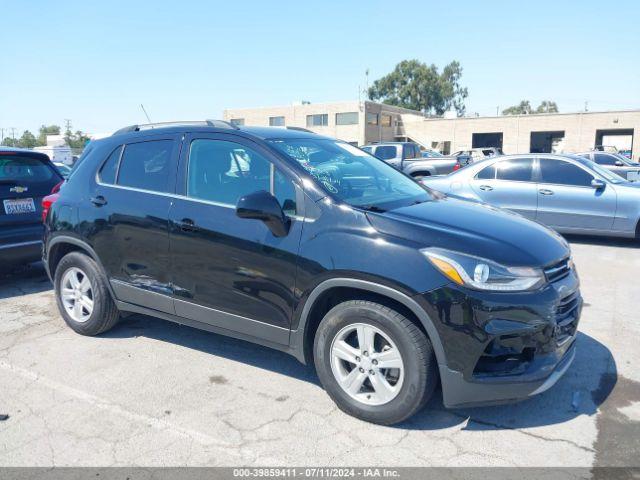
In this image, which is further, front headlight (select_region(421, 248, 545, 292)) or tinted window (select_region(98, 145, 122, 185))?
tinted window (select_region(98, 145, 122, 185))

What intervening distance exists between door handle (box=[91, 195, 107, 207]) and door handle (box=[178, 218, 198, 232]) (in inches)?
39.5

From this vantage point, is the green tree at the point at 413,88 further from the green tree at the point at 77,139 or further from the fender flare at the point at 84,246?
the fender flare at the point at 84,246

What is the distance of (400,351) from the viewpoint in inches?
122

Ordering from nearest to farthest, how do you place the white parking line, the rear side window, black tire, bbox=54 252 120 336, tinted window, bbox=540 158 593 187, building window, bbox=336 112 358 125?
the white parking line < black tire, bbox=54 252 120 336 < the rear side window < tinted window, bbox=540 158 593 187 < building window, bbox=336 112 358 125

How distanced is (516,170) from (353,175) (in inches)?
250

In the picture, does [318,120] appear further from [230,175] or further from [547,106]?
[547,106]

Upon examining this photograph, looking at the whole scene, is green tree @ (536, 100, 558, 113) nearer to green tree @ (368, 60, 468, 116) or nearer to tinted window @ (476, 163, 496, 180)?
green tree @ (368, 60, 468, 116)

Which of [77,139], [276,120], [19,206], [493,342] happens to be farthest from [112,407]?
[77,139]

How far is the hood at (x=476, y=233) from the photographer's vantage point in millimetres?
3078

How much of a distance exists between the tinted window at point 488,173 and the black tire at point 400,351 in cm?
712

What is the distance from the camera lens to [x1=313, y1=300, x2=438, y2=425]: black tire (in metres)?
3.06

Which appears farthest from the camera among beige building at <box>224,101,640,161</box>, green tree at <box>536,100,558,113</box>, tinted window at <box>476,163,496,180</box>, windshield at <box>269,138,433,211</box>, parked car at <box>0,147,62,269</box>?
green tree at <box>536,100,558,113</box>

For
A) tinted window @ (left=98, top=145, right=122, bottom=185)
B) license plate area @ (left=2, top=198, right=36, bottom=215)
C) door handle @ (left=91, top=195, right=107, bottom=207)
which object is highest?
tinted window @ (left=98, top=145, right=122, bottom=185)

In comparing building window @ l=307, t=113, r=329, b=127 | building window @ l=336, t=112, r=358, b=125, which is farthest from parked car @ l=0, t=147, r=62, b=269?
building window @ l=307, t=113, r=329, b=127
